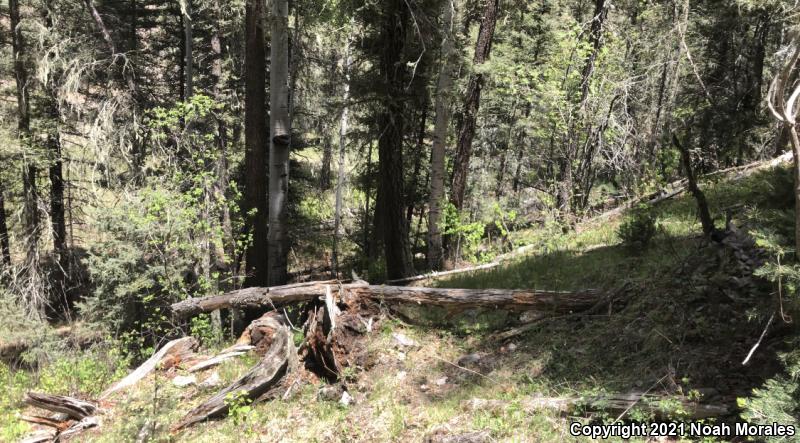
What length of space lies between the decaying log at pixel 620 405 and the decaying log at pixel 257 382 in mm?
2541

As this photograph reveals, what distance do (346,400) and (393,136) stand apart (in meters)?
5.22

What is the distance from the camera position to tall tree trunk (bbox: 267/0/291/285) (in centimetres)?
840

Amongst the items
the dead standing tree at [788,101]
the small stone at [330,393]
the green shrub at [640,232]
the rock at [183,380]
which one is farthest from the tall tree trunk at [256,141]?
the dead standing tree at [788,101]

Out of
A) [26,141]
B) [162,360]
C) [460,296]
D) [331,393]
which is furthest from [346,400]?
[26,141]

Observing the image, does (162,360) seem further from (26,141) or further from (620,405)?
(26,141)

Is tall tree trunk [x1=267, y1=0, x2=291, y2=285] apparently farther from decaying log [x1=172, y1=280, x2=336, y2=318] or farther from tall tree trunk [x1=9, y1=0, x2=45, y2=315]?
tall tree trunk [x1=9, y1=0, x2=45, y2=315]

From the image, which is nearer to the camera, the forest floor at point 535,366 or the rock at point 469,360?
the forest floor at point 535,366

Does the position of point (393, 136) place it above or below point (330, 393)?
above

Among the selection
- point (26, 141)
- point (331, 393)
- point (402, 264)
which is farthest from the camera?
point (26, 141)

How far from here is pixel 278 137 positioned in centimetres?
864

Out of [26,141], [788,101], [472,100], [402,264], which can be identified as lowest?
[402,264]

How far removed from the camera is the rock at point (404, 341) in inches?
256

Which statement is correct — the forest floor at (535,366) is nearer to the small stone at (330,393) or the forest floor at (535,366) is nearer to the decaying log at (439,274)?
the small stone at (330,393)

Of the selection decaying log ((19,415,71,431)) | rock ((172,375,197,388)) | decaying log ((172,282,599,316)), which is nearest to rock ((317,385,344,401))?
decaying log ((172,282,599,316))
